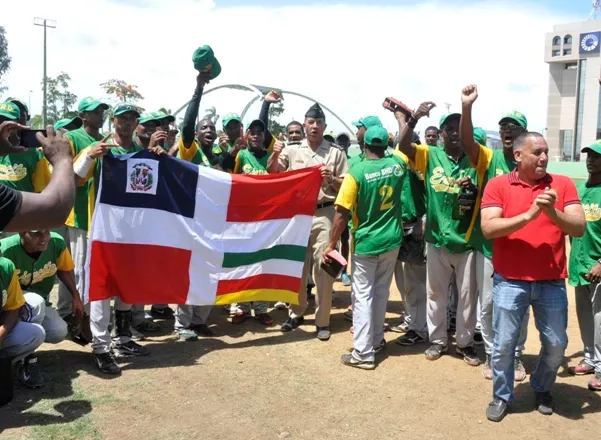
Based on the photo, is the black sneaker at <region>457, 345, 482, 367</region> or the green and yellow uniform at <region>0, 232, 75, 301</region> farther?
the black sneaker at <region>457, 345, 482, 367</region>

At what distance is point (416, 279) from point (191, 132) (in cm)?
299

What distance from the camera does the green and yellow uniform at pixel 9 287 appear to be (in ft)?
14.4

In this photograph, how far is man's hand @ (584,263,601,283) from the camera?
486 centimetres

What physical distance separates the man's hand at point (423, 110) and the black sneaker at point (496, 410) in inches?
103

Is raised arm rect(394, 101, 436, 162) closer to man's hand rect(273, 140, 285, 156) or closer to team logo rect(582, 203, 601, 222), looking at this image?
man's hand rect(273, 140, 285, 156)

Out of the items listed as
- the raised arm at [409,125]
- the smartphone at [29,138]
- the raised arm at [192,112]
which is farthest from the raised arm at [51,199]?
the raised arm at [192,112]

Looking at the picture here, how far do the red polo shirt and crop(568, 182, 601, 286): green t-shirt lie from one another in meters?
0.98

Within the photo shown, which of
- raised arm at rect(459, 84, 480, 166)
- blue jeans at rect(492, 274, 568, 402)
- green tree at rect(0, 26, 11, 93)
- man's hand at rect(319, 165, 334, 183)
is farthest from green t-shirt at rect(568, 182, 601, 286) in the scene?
green tree at rect(0, 26, 11, 93)

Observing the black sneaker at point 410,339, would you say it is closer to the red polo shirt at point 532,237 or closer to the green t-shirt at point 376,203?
the green t-shirt at point 376,203

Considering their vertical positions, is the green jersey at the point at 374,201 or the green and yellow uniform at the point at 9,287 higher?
the green jersey at the point at 374,201

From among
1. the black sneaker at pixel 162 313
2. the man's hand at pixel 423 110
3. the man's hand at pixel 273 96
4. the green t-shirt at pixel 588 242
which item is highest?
the man's hand at pixel 273 96

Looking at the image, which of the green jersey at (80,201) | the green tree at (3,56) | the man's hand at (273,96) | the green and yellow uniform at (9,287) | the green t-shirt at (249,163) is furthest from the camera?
the green tree at (3,56)

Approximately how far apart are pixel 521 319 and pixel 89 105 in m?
4.58

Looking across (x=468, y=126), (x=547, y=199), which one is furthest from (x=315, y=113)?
(x=547, y=199)
